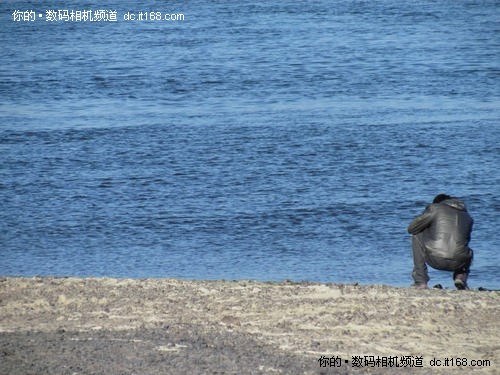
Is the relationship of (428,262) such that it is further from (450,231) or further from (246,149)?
(246,149)

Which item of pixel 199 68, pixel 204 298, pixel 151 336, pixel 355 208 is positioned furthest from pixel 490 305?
pixel 199 68

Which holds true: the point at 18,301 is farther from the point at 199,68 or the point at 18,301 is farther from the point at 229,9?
the point at 229,9

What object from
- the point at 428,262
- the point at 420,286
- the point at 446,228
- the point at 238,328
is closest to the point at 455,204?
the point at 446,228

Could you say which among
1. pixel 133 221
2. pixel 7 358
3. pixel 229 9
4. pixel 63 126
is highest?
pixel 7 358

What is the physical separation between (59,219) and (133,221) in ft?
3.45

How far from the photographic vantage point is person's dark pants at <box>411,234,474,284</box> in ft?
31.8

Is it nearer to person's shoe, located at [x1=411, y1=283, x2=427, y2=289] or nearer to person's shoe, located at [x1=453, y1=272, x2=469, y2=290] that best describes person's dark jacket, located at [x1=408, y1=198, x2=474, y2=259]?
person's shoe, located at [x1=453, y1=272, x2=469, y2=290]

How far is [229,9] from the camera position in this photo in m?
43.9

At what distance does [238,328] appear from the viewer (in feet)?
24.7

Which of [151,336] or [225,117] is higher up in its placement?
[151,336]

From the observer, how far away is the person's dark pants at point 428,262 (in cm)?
969

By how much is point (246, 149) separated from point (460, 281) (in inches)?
384

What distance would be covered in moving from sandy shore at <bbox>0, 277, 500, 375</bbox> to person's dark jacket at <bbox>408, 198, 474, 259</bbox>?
2.79 feet

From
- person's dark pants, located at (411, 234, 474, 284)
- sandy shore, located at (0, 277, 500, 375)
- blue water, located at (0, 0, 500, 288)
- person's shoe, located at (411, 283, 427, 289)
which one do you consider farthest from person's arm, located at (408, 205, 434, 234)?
blue water, located at (0, 0, 500, 288)
